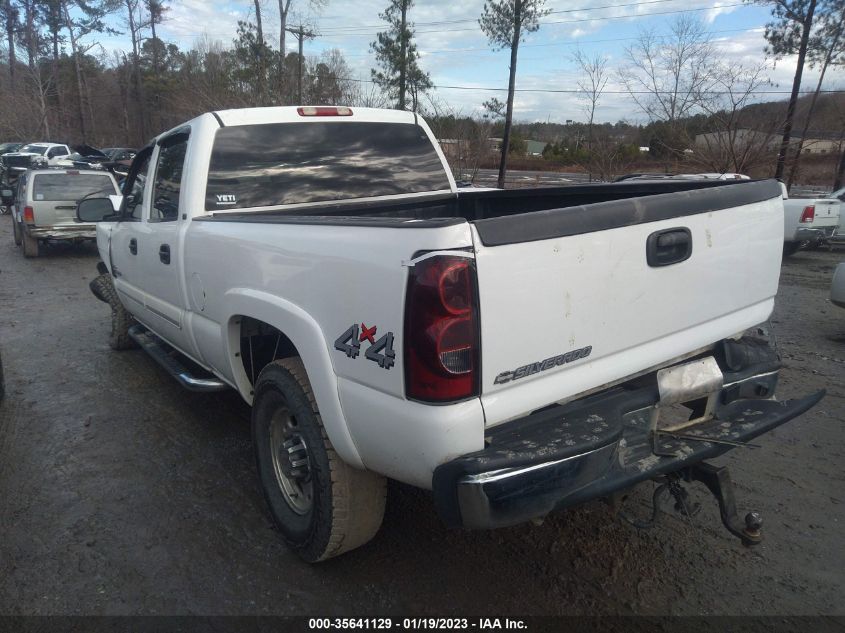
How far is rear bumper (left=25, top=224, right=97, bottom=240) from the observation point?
1250 cm

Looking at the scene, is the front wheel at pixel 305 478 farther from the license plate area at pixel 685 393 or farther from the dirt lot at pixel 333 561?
the license plate area at pixel 685 393

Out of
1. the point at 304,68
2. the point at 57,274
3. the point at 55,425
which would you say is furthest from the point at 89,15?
the point at 55,425

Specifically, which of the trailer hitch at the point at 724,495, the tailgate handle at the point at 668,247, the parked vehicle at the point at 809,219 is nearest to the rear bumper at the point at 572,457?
the trailer hitch at the point at 724,495

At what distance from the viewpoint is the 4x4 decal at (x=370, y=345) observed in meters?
2.18

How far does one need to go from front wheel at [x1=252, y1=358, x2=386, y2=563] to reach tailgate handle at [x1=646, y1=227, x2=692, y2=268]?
4.81ft

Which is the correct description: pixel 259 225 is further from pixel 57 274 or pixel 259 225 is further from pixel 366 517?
pixel 57 274

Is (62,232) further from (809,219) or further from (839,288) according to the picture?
(809,219)

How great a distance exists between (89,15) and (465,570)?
58459 mm

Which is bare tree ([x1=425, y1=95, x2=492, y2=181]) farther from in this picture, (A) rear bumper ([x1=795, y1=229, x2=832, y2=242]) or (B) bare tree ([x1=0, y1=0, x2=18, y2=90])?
(B) bare tree ([x1=0, y1=0, x2=18, y2=90])

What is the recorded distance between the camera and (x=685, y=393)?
2.68 meters

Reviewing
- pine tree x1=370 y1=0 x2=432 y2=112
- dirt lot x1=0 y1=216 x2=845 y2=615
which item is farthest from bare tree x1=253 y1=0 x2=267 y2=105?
dirt lot x1=0 y1=216 x2=845 y2=615

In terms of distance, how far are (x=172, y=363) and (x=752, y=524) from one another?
146 inches

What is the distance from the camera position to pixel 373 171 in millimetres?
4270

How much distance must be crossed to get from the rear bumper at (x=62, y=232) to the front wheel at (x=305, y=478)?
10895 mm
